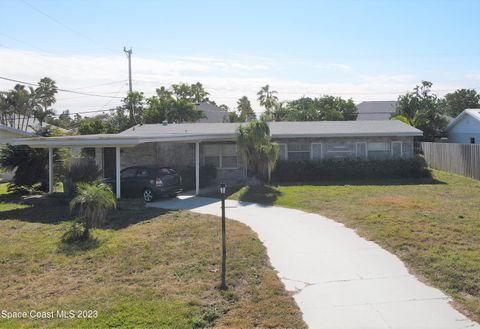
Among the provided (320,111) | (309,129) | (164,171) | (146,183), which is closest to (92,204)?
(146,183)

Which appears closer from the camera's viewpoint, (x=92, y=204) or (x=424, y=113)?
(x=92, y=204)

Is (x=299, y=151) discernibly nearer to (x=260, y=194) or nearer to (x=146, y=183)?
(x=260, y=194)

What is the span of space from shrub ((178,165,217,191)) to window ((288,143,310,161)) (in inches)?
167

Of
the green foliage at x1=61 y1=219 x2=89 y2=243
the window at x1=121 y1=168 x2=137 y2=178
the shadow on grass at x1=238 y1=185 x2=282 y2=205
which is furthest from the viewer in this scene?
the window at x1=121 y1=168 x2=137 y2=178

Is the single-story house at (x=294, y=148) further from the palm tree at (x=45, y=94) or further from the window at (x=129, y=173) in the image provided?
the palm tree at (x=45, y=94)

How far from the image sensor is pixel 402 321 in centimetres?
548

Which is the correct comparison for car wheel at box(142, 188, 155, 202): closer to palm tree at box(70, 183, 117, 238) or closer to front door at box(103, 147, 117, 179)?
palm tree at box(70, 183, 117, 238)

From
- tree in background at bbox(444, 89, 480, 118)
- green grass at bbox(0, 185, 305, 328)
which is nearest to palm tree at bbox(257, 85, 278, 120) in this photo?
tree in background at bbox(444, 89, 480, 118)

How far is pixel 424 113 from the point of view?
35594mm

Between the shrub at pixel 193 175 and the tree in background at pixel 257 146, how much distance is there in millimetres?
3278

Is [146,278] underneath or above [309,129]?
underneath

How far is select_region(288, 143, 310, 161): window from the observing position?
23.5m

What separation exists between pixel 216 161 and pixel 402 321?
715 inches

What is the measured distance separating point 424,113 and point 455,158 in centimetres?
1319
